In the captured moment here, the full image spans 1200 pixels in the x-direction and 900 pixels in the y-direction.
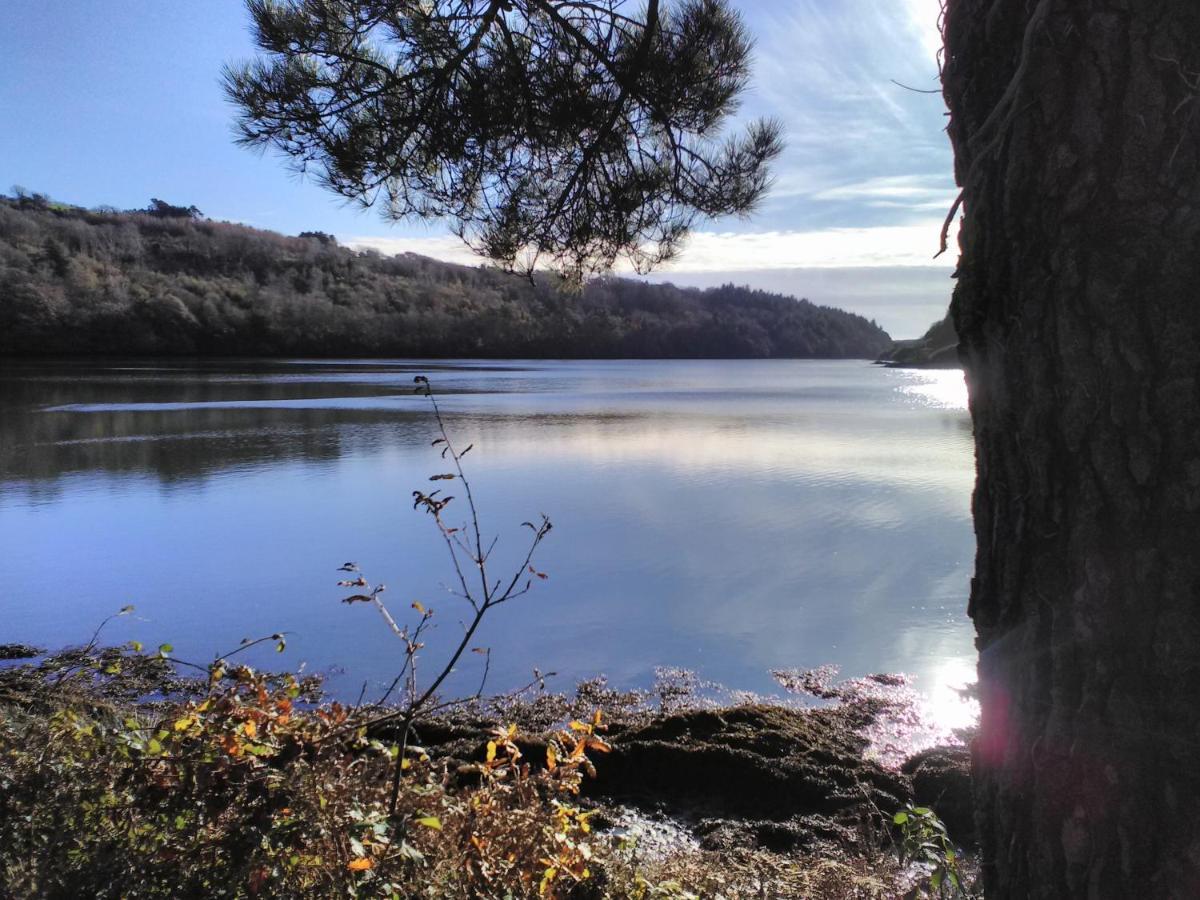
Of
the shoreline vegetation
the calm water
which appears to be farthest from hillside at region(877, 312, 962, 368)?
the shoreline vegetation

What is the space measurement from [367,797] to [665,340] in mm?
66278

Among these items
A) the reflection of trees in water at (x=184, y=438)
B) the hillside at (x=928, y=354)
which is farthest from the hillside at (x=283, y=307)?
the reflection of trees in water at (x=184, y=438)

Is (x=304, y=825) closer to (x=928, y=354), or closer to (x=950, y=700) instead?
(x=950, y=700)

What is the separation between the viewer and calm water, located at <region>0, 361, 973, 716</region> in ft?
14.9

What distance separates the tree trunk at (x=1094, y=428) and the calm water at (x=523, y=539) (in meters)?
3.05

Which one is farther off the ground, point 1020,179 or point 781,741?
point 1020,179

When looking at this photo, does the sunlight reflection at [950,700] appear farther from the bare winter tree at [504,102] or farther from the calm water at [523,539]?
the bare winter tree at [504,102]

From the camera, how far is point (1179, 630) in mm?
980

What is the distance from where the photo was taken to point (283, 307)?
54.2 metres

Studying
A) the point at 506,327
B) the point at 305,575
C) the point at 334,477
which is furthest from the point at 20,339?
the point at 305,575

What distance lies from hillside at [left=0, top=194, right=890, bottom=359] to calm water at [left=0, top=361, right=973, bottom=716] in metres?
35.0

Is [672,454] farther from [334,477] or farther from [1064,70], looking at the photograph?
[1064,70]

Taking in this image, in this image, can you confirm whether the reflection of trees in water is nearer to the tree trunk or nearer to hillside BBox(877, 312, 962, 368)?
the tree trunk

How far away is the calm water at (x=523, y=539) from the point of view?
179 inches
